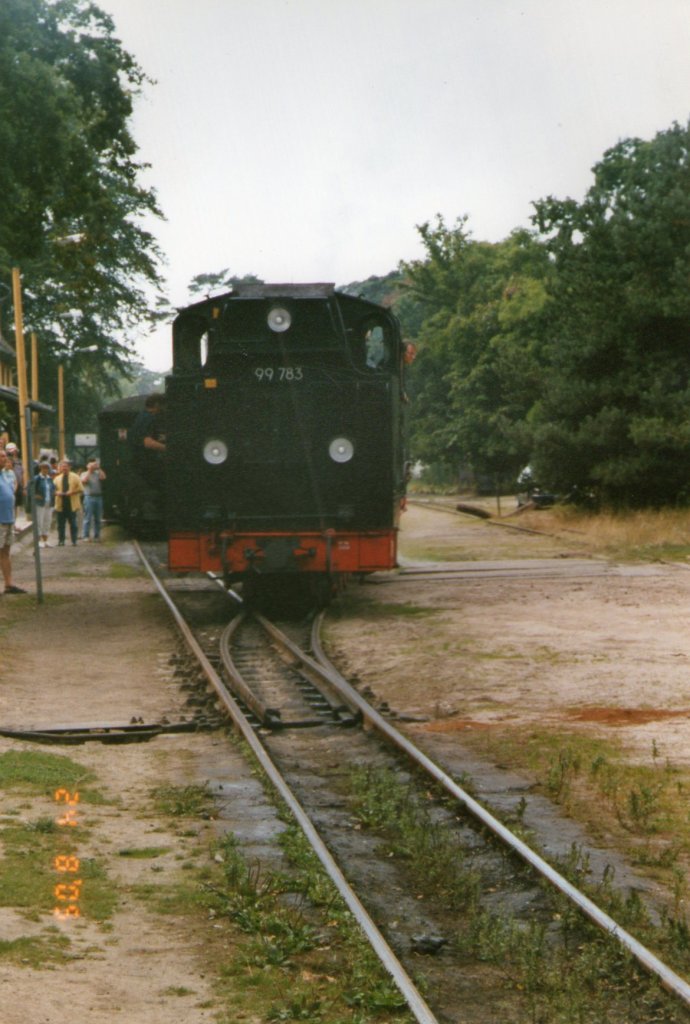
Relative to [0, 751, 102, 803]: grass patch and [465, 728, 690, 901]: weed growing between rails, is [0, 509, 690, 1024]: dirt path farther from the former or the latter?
[465, 728, 690, 901]: weed growing between rails

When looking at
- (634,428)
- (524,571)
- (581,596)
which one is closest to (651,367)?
(634,428)

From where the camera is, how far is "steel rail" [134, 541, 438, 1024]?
5461 millimetres

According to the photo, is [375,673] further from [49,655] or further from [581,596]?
[581,596]

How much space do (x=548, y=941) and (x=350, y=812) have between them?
8.62 feet

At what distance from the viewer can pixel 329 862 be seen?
23.9ft

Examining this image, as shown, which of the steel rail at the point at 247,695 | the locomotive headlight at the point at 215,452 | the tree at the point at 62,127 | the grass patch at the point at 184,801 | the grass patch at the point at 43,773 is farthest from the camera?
the tree at the point at 62,127

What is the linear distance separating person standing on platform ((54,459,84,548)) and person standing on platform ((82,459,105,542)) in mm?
396

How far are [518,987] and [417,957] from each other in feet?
1.73

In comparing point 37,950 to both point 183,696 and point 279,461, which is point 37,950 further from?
point 279,461

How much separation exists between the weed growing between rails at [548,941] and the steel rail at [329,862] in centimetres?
36

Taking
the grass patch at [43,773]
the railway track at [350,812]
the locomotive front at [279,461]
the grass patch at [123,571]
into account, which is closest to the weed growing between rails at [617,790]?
the railway track at [350,812]

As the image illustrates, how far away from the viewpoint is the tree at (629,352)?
32469 mm

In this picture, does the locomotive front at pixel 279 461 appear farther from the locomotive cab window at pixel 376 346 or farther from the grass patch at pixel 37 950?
the grass patch at pixel 37 950

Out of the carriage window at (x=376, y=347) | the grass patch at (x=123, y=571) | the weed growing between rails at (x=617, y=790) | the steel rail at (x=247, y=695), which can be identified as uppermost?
the carriage window at (x=376, y=347)
